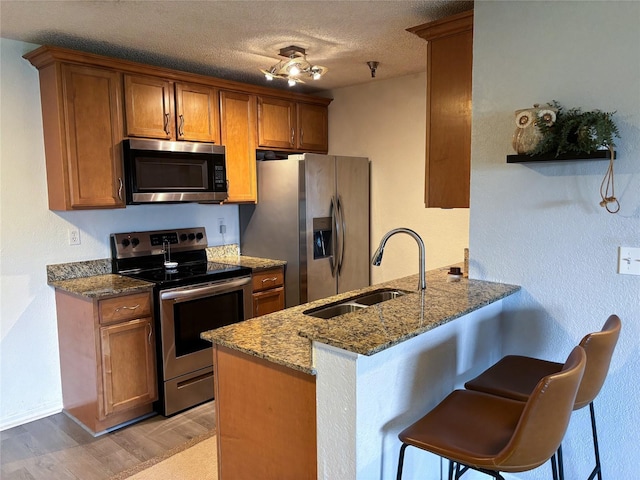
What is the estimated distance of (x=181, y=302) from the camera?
119 inches

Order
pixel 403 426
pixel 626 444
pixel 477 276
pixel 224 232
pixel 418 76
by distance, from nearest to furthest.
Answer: pixel 403 426 < pixel 626 444 < pixel 477 276 < pixel 418 76 < pixel 224 232

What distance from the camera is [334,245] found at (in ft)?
12.4

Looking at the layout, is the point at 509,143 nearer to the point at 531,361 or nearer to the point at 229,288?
the point at 531,361

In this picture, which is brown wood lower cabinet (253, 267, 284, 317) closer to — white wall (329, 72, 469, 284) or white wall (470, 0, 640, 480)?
white wall (329, 72, 469, 284)

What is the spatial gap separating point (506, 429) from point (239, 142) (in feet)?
9.21

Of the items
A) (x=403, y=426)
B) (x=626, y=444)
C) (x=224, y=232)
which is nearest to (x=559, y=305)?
(x=626, y=444)

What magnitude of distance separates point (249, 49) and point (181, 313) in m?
1.72

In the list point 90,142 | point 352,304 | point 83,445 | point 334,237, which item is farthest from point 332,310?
point 90,142

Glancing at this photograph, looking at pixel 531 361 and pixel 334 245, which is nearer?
pixel 531 361

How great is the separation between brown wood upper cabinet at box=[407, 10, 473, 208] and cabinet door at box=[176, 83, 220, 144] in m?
1.56

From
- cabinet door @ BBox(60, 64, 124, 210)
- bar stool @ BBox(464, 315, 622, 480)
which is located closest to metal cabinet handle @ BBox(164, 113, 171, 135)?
cabinet door @ BBox(60, 64, 124, 210)

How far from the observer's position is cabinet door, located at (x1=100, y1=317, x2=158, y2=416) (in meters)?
2.80

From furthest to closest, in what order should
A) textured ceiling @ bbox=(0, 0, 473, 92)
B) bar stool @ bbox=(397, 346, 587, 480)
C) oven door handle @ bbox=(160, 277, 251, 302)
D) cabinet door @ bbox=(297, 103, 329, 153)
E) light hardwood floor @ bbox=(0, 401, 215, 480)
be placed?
cabinet door @ bbox=(297, 103, 329, 153)
oven door handle @ bbox=(160, 277, 251, 302)
light hardwood floor @ bbox=(0, 401, 215, 480)
textured ceiling @ bbox=(0, 0, 473, 92)
bar stool @ bbox=(397, 346, 587, 480)

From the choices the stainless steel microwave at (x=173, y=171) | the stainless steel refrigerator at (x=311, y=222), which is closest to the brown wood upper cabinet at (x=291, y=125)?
the stainless steel refrigerator at (x=311, y=222)
